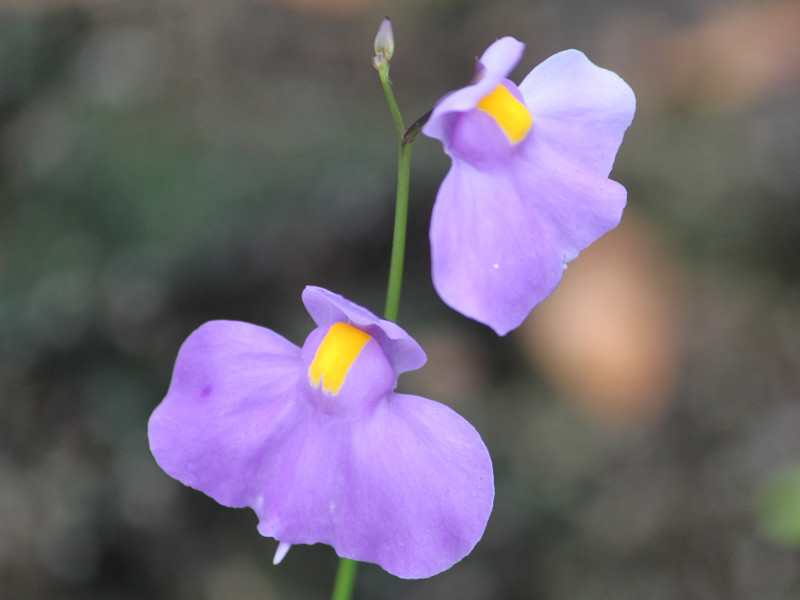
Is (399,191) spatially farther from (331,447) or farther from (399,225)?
(331,447)

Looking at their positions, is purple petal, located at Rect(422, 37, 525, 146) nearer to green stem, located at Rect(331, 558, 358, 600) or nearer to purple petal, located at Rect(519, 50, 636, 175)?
purple petal, located at Rect(519, 50, 636, 175)

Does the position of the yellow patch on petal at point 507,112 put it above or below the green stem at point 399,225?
above

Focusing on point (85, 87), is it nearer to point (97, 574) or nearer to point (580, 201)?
point (97, 574)

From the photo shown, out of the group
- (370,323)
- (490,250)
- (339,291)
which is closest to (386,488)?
(370,323)

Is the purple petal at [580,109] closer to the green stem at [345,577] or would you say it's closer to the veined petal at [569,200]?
the veined petal at [569,200]

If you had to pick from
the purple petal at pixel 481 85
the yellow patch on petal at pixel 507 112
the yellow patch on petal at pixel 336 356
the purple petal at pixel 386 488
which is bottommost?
the purple petal at pixel 386 488

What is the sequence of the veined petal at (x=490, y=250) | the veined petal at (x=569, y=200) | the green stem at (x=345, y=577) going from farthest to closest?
the green stem at (x=345, y=577)
the veined petal at (x=569, y=200)
the veined petal at (x=490, y=250)

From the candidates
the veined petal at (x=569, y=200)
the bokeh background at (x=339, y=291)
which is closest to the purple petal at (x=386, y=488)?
the veined petal at (x=569, y=200)

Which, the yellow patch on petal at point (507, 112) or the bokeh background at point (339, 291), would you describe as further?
the bokeh background at point (339, 291)
